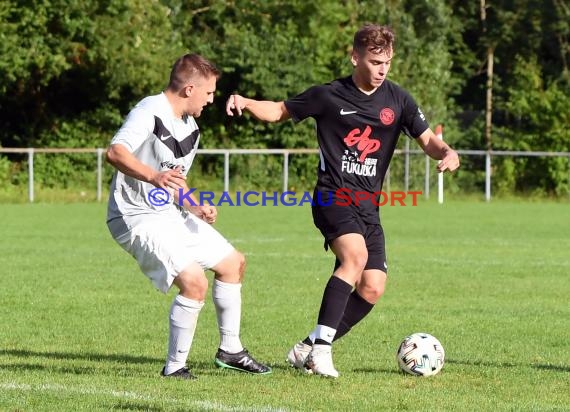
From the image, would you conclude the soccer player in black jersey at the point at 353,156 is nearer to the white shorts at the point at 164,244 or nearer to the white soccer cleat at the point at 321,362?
the white soccer cleat at the point at 321,362

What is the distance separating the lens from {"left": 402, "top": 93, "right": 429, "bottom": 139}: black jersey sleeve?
755 cm

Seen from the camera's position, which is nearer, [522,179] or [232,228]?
[232,228]

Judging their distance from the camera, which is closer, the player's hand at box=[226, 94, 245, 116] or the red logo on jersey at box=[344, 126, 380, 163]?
the player's hand at box=[226, 94, 245, 116]

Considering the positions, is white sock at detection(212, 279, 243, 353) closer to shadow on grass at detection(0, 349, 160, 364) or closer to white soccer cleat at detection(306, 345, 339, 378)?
white soccer cleat at detection(306, 345, 339, 378)

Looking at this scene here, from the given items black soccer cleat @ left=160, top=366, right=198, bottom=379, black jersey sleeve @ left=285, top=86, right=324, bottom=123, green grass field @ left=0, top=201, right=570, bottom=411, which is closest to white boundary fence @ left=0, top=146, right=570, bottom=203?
green grass field @ left=0, top=201, right=570, bottom=411

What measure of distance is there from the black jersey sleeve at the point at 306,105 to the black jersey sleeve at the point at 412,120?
0.54m

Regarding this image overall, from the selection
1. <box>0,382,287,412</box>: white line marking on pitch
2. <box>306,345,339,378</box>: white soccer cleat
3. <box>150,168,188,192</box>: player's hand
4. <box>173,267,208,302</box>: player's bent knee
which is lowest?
<box>0,382,287,412</box>: white line marking on pitch

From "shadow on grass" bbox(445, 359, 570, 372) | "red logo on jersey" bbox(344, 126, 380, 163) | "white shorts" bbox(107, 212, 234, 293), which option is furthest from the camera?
"shadow on grass" bbox(445, 359, 570, 372)

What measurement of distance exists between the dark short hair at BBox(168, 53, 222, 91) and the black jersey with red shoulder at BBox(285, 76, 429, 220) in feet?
2.50

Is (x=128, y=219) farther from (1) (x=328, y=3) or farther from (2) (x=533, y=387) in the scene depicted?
(1) (x=328, y=3)

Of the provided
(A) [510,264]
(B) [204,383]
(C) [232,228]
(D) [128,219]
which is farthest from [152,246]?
(C) [232,228]

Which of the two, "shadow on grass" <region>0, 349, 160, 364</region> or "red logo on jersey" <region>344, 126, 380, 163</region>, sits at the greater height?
"red logo on jersey" <region>344, 126, 380, 163</region>

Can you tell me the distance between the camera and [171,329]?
696 cm

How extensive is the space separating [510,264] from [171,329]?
29.0 feet
